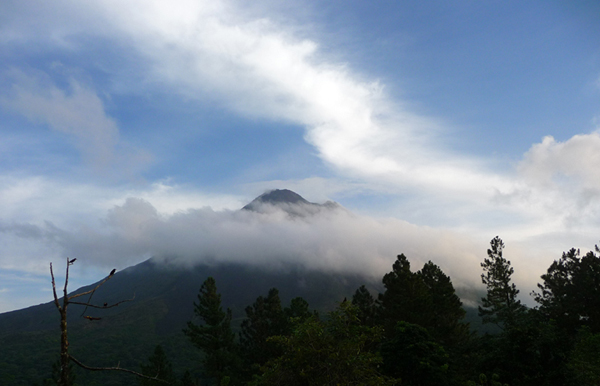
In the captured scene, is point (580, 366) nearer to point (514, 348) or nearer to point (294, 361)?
point (514, 348)

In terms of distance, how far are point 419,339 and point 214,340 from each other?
22.6m

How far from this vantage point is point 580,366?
21469 mm

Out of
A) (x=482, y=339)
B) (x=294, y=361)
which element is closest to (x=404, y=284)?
(x=482, y=339)

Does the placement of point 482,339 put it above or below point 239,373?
above

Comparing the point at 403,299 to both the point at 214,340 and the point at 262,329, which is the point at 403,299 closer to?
the point at 262,329

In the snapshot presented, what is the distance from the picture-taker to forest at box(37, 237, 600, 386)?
15781mm

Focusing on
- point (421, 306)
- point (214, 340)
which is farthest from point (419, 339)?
point (214, 340)

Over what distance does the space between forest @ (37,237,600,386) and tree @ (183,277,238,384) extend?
0.35 feet

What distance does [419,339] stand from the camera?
25953 mm

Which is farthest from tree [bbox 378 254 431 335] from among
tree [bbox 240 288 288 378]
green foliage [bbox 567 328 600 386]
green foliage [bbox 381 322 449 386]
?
green foliage [bbox 567 328 600 386]

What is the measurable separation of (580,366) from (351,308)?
48.7ft

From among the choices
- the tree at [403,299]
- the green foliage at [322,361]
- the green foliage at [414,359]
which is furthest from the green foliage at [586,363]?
the tree at [403,299]

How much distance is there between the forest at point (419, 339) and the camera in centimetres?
1578

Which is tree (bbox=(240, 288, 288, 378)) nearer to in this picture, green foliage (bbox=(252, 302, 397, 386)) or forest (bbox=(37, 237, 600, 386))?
forest (bbox=(37, 237, 600, 386))
